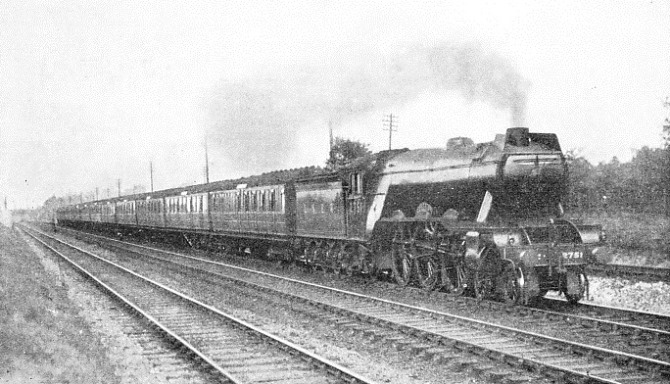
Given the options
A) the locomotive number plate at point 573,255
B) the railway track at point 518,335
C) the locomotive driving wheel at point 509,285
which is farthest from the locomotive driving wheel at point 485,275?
the locomotive number plate at point 573,255

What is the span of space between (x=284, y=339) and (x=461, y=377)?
9.93 ft

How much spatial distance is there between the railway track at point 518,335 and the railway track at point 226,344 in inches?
60.9

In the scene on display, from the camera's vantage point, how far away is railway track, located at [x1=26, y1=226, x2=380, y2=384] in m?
7.75

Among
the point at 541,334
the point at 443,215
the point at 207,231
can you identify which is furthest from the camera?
the point at 207,231

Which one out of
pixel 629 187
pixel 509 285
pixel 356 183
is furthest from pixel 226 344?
pixel 629 187

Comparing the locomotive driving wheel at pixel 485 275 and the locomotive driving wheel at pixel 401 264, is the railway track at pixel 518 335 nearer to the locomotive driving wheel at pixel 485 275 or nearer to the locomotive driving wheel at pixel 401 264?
the locomotive driving wheel at pixel 485 275

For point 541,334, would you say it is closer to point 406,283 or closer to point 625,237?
point 406,283

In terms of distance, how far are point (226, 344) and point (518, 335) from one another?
428 centimetres

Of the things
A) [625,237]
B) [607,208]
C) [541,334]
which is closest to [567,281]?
[541,334]

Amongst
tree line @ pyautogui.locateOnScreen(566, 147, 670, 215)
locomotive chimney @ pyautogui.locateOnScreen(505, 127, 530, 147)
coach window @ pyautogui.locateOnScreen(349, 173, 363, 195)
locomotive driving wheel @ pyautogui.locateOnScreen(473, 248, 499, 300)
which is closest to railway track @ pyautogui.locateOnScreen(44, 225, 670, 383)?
locomotive driving wheel @ pyautogui.locateOnScreen(473, 248, 499, 300)

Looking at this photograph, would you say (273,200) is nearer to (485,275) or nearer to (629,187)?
(485,275)

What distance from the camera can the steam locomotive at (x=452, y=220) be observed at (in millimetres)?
11477

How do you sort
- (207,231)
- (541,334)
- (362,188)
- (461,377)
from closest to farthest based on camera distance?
(461,377) < (541,334) < (362,188) < (207,231)

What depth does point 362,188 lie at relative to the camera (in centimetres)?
1595
